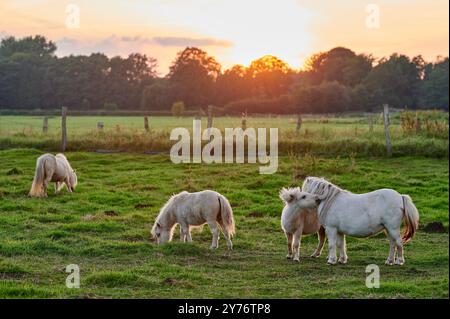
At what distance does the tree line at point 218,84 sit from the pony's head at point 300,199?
167ft

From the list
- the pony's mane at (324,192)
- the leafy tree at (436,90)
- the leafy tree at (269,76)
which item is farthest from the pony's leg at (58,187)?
the leafy tree at (436,90)

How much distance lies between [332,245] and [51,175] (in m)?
10.4

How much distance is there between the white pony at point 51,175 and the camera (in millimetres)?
18203

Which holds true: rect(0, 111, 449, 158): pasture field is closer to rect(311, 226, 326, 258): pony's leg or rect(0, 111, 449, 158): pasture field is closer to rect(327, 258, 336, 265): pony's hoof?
rect(311, 226, 326, 258): pony's leg

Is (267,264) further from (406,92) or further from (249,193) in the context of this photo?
(406,92)

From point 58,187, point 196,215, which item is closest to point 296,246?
point 196,215

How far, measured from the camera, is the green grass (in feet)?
29.1

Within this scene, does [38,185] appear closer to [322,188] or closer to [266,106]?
[322,188]

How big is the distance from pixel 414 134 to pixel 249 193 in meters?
12.0

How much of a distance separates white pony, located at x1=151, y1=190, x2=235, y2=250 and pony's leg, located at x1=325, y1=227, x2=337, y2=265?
201 centimetres

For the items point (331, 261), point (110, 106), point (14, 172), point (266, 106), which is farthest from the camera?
point (110, 106)

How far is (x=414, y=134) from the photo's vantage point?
27.7 metres

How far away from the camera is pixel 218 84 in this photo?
7206cm

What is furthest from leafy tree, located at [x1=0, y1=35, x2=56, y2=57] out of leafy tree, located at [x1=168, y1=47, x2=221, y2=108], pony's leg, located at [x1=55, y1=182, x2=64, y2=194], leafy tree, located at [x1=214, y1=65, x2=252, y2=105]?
pony's leg, located at [x1=55, y1=182, x2=64, y2=194]
